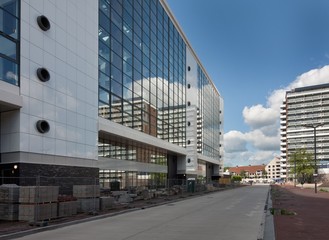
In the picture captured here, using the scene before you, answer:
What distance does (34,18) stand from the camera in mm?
23797

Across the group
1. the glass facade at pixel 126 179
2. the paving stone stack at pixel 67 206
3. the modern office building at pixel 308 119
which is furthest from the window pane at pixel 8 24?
the modern office building at pixel 308 119

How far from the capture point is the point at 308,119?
171 m

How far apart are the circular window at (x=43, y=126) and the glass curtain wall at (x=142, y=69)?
8787 millimetres

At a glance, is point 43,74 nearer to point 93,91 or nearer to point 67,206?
point 93,91

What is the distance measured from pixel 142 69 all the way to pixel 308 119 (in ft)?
465

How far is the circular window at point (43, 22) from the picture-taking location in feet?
78.9

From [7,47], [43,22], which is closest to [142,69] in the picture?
[43,22]

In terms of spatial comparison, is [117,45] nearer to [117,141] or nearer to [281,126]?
[117,141]

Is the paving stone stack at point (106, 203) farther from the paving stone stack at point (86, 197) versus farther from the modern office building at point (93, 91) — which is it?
the modern office building at point (93, 91)

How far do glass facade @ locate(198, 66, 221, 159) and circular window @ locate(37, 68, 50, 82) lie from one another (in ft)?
174

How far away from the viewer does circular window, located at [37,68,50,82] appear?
23.6 metres

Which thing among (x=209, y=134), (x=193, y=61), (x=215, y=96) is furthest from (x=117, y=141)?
(x=215, y=96)

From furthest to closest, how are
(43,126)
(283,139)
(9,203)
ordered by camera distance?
(283,139) → (43,126) → (9,203)

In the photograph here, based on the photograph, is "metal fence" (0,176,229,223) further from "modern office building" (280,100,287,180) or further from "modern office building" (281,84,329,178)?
"modern office building" (280,100,287,180)
